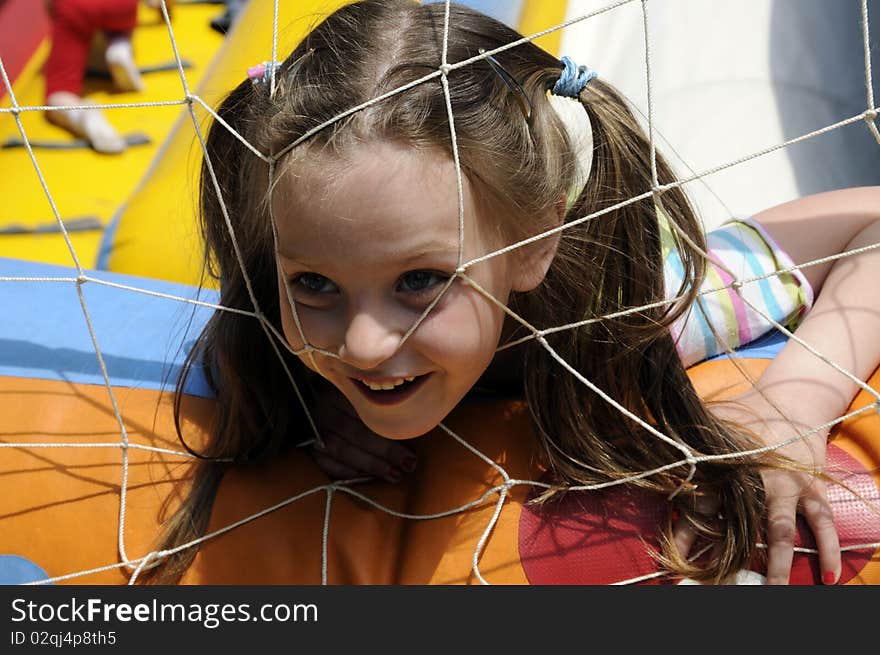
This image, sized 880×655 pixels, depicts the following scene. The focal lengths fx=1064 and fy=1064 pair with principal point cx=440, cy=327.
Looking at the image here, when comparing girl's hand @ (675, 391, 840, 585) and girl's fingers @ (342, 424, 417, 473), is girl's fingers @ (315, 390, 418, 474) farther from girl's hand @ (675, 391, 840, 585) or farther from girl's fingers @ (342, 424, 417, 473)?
girl's hand @ (675, 391, 840, 585)

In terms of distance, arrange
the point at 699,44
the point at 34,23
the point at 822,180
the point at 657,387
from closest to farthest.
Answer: the point at 657,387, the point at 822,180, the point at 699,44, the point at 34,23

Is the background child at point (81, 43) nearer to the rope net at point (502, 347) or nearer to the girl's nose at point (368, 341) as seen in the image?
the rope net at point (502, 347)

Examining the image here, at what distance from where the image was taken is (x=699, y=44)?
4.48 feet

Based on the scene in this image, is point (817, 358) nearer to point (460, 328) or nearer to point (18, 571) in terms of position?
point (460, 328)

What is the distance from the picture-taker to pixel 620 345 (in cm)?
82

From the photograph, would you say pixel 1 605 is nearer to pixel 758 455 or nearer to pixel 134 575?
pixel 134 575

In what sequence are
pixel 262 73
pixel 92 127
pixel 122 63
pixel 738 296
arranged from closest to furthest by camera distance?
1. pixel 262 73
2. pixel 738 296
3. pixel 92 127
4. pixel 122 63

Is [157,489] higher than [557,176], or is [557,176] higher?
[557,176]

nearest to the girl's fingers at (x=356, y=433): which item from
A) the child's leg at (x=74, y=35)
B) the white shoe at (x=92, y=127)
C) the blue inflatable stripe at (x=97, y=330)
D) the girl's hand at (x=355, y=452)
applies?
the girl's hand at (x=355, y=452)

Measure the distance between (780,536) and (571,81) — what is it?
1.16ft

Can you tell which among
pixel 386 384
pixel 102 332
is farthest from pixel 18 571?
pixel 386 384

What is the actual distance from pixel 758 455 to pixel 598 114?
276 mm

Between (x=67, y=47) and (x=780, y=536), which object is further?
(x=67, y=47)

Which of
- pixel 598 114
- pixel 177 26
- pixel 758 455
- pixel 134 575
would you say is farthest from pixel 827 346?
pixel 177 26
